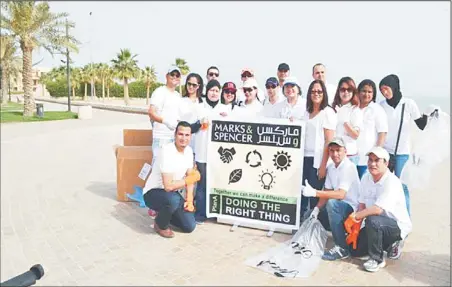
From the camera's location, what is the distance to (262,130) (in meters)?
4.61

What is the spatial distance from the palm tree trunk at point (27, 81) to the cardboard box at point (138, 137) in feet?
41.7

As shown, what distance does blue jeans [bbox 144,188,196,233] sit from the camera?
→ 429 cm

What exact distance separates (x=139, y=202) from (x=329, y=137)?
2.76 m

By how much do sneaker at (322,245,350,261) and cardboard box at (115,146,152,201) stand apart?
2691 millimetres

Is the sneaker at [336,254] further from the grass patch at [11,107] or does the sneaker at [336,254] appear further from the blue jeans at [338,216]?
the grass patch at [11,107]

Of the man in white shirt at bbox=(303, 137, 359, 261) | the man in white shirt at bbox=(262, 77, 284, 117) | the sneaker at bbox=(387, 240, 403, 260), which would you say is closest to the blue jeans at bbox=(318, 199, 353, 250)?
the man in white shirt at bbox=(303, 137, 359, 261)

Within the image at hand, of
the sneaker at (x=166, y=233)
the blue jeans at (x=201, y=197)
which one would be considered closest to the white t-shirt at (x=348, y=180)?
the blue jeans at (x=201, y=197)

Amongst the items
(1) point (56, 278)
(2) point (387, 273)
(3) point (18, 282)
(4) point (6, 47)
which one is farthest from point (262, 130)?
(4) point (6, 47)

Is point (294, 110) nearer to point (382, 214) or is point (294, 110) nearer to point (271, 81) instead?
point (271, 81)

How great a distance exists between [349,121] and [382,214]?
1034 millimetres

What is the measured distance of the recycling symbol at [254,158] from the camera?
464cm

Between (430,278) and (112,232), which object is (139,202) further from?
(430,278)

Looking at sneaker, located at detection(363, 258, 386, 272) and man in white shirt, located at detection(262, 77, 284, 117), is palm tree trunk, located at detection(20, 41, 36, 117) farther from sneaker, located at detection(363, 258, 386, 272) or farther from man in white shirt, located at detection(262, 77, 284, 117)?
sneaker, located at detection(363, 258, 386, 272)

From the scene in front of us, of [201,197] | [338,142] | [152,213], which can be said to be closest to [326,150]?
[338,142]
